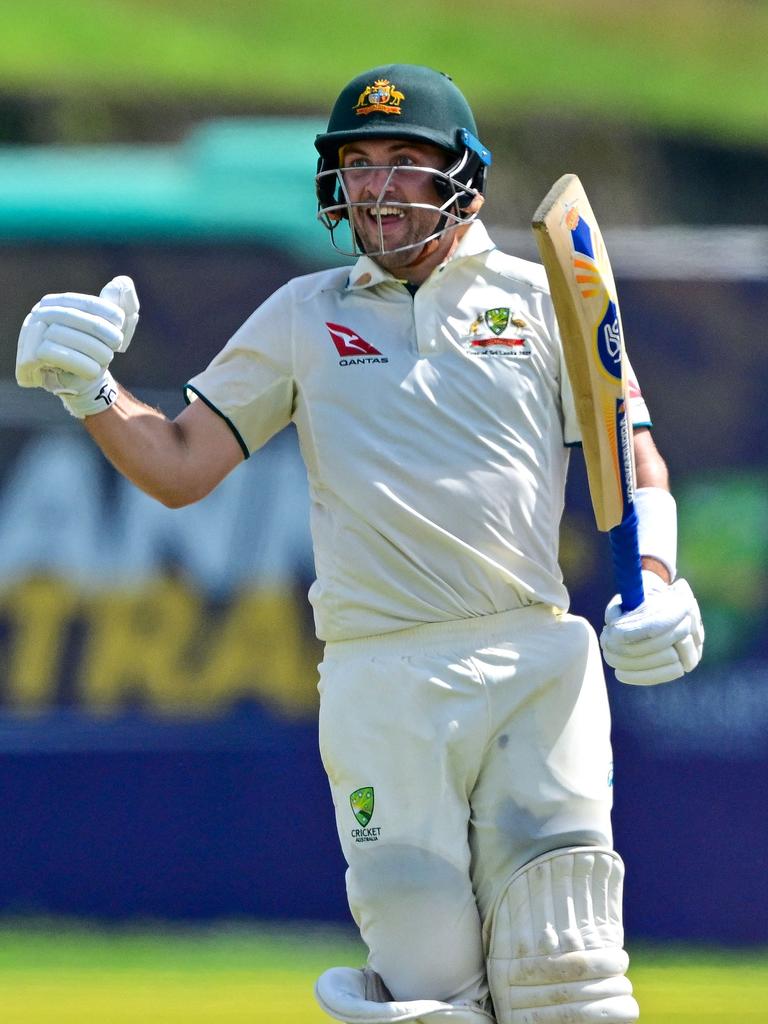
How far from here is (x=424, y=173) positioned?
282 centimetres

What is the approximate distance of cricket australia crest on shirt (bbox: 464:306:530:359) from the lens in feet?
9.14

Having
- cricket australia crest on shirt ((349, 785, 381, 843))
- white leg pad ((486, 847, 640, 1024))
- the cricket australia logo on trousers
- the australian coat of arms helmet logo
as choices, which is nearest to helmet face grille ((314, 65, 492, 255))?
the australian coat of arms helmet logo

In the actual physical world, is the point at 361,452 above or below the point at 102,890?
above

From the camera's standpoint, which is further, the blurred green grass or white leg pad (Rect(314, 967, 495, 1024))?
the blurred green grass

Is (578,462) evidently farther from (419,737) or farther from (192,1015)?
(419,737)

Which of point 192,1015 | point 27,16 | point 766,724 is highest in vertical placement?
point 27,16

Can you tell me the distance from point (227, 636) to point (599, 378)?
2.23m

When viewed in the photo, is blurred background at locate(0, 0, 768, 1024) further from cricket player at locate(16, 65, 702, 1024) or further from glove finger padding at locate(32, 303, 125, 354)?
glove finger padding at locate(32, 303, 125, 354)

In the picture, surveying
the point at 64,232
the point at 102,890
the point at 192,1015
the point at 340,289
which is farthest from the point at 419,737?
the point at 64,232

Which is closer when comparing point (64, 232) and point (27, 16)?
point (64, 232)

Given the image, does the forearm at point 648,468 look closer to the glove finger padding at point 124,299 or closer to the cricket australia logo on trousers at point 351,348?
the cricket australia logo on trousers at point 351,348

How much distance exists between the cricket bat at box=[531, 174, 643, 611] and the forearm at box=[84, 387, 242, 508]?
56 cm

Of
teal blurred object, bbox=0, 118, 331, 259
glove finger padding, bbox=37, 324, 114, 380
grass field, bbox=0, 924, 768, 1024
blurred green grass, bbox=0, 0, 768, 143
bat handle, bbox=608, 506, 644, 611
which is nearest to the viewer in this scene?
glove finger padding, bbox=37, 324, 114, 380

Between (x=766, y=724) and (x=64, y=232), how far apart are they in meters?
2.23
